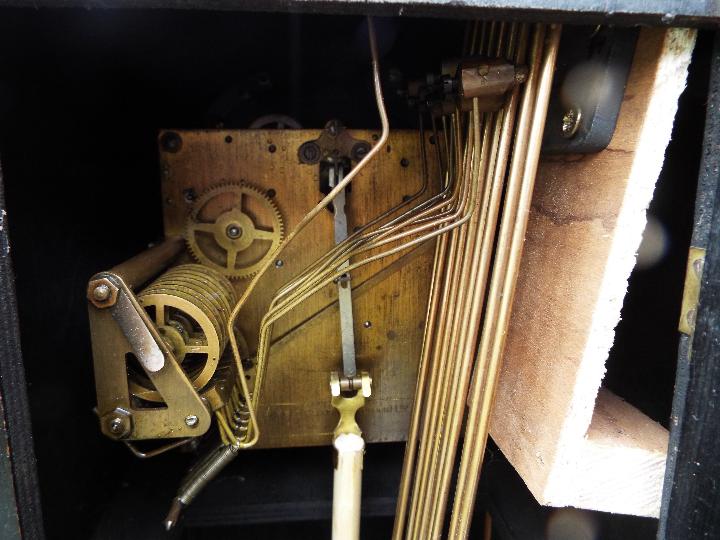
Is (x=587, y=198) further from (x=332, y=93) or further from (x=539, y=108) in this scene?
(x=332, y=93)

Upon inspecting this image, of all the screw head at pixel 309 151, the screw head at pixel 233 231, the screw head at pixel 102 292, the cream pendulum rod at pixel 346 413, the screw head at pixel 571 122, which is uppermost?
the screw head at pixel 571 122

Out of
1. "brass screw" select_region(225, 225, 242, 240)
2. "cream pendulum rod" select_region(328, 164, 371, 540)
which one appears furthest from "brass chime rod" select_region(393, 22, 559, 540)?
"brass screw" select_region(225, 225, 242, 240)

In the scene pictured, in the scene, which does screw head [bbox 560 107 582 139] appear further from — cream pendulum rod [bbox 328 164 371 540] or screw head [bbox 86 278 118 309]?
screw head [bbox 86 278 118 309]

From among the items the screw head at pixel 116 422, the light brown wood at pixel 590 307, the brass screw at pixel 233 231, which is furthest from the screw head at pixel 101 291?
the light brown wood at pixel 590 307

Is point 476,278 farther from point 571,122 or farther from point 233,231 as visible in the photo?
point 233,231

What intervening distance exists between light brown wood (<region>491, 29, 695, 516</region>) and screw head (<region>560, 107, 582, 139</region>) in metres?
0.05

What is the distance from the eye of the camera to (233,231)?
976mm

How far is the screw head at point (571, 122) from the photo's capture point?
1.91ft

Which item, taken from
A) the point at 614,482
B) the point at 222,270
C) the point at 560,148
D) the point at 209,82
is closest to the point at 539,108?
the point at 560,148

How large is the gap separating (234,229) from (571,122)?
0.66 m

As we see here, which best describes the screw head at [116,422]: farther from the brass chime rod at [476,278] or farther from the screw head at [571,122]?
the screw head at [571,122]

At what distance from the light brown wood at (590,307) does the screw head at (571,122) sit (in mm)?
46

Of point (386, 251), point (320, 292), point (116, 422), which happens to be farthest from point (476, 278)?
point (116, 422)

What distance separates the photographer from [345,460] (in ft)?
3.02
